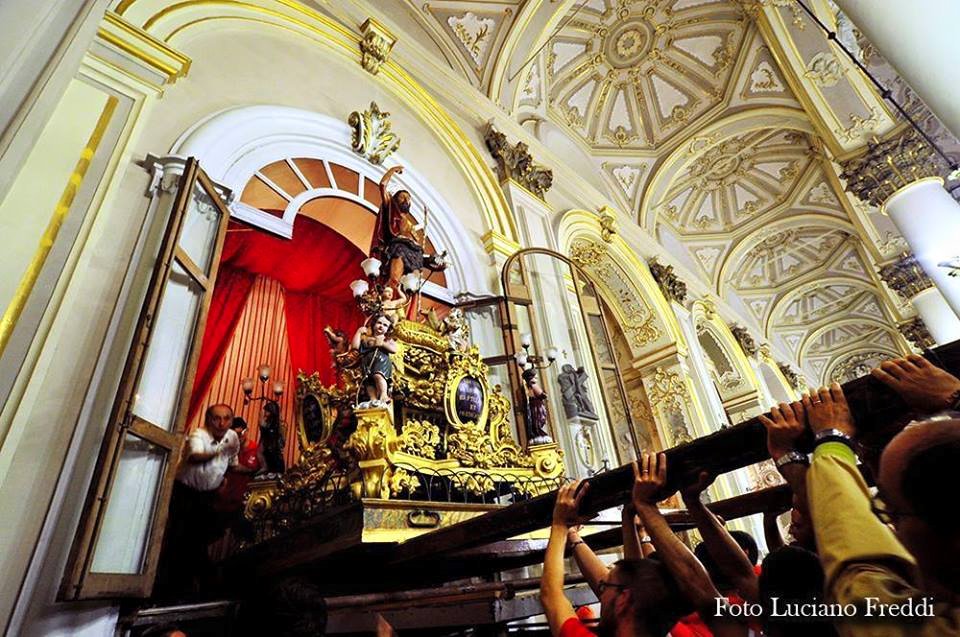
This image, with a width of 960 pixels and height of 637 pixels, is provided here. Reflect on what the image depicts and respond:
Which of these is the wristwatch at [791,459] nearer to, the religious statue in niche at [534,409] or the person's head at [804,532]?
the person's head at [804,532]

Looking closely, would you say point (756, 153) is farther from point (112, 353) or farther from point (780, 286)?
point (112, 353)

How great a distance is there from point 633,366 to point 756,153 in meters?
5.95

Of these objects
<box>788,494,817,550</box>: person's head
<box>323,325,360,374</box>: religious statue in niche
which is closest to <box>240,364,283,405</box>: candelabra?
<box>323,325,360,374</box>: religious statue in niche

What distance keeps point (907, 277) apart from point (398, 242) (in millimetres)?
9341

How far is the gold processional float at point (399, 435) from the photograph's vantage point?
7.36ft

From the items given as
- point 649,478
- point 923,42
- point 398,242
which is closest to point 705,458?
A: point 649,478

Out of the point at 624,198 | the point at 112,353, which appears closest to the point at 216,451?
the point at 112,353

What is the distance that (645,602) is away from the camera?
92 centimetres

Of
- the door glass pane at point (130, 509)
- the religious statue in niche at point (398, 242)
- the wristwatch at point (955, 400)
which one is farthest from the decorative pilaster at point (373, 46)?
the wristwatch at point (955, 400)

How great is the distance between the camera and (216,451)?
2457mm

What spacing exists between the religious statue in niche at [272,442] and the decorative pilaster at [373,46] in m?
3.98

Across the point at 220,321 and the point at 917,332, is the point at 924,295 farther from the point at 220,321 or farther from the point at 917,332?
the point at 220,321

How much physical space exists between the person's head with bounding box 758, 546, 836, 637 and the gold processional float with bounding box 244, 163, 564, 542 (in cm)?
Answer: 147

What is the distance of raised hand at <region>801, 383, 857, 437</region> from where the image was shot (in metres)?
0.77
